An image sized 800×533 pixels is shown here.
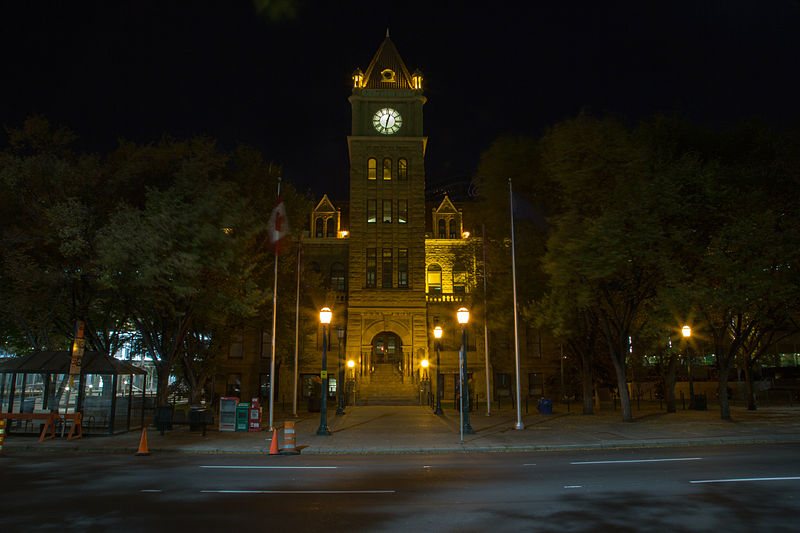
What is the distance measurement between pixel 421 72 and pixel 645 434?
39.2 m

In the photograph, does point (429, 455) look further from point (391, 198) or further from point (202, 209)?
point (391, 198)

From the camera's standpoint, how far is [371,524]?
26.9 ft

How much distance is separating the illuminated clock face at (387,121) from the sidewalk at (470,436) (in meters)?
29.3

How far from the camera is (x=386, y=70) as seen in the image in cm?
5028

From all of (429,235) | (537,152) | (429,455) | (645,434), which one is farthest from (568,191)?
(429,235)

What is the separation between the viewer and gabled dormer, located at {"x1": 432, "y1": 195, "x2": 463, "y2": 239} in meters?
51.8

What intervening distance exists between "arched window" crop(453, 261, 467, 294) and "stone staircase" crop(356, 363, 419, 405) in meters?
8.48

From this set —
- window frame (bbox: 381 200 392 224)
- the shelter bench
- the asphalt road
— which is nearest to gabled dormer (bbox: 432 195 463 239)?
window frame (bbox: 381 200 392 224)

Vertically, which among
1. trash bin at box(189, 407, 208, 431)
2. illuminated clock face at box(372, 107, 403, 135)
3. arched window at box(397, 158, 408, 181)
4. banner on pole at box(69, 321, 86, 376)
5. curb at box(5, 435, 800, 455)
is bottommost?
curb at box(5, 435, 800, 455)

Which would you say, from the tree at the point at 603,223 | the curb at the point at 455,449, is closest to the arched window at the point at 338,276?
the tree at the point at 603,223

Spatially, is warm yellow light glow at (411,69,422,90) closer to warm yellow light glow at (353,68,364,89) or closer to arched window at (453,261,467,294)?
warm yellow light glow at (353,68,364,89)

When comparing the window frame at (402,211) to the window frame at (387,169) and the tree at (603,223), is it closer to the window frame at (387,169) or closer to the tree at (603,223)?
the window frame at (387,169)

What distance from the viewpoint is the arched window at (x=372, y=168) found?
48719 mm

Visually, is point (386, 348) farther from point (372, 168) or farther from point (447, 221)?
point (372, 168)
